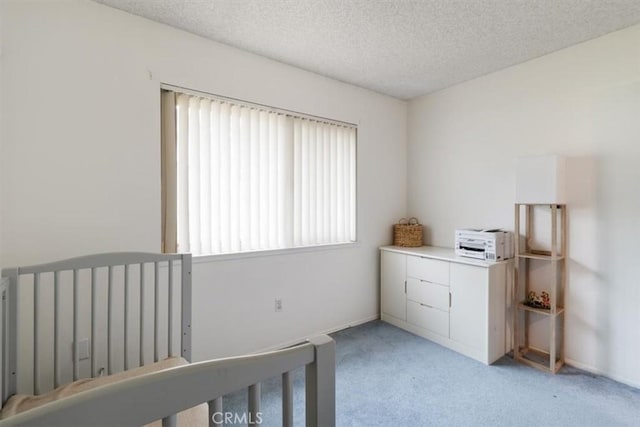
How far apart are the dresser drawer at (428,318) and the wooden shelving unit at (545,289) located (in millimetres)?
548

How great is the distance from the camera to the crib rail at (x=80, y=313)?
4.61ft

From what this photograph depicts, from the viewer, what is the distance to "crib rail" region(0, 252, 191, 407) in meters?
1.41

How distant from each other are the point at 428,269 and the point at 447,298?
302 mm

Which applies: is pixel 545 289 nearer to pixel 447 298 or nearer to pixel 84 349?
pixel 447 298

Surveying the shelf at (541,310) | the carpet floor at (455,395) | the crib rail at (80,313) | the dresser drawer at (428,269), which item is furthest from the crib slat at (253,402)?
the shelf at (541,310)

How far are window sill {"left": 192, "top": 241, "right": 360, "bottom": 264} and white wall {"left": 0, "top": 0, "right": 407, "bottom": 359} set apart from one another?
35 millimetres

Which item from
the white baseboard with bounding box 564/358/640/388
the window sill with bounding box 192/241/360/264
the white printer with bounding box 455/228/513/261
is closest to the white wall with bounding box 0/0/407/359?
the window sill with bounding box 192/241/360/264

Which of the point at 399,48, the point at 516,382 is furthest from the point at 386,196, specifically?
the point at 516,382

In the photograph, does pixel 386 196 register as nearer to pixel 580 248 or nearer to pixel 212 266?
pixel 580 248

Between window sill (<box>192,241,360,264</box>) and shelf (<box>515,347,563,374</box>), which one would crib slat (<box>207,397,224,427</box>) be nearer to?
window sill (<box>192,241,360,264</box>)

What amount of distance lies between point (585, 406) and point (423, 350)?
108 centimetres

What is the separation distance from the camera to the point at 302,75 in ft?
9.30

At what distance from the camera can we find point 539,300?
2533 millimetres

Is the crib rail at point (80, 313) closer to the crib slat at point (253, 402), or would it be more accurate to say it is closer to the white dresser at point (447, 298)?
Answer: the crib slat at point (253, 402)
